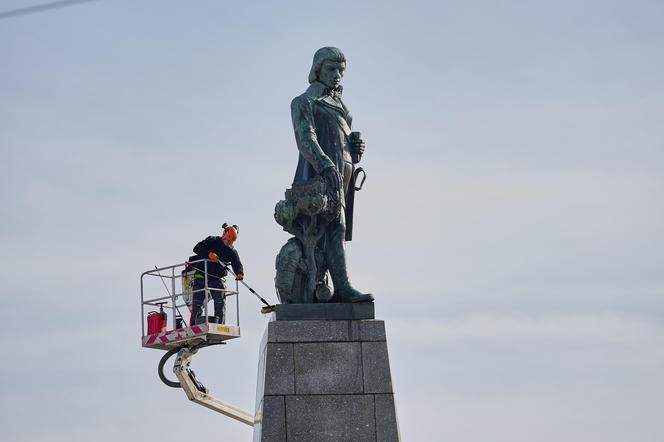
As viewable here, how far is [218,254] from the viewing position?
2783 cm

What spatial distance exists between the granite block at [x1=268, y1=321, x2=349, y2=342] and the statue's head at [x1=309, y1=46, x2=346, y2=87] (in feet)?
12.2

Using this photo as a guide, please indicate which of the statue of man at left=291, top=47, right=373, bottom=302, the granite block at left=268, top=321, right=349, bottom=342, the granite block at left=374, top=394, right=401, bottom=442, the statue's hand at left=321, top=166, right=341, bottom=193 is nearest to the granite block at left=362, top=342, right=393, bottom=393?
the granite block at left=374, top=394, right=401, bottom=442

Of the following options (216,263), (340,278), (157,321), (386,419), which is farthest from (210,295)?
(386,419)

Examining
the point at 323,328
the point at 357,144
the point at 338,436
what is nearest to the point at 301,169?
the point at 357,144

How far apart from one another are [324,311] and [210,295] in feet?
11.6

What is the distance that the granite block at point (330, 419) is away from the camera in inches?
953

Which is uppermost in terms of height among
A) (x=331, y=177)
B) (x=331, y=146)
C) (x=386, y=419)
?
(x=331, y=146)

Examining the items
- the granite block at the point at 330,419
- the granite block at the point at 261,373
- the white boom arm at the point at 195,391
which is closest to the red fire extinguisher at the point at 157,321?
the white boom arm at the point at 195,391

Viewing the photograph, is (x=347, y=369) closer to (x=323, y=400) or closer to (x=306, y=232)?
(x=323, y=400)

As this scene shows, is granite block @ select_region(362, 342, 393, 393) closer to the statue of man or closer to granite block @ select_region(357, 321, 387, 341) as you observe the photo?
granite block @ select_region(357, 321, 387, 341)

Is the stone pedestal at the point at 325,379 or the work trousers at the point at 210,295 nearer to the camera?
the stone pedestal at the point at 325,379

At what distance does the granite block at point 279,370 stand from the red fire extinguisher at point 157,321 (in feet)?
16.4

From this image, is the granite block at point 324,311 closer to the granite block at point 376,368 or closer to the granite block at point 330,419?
the granite block at point 376,368

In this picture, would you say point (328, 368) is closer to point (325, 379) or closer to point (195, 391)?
point (325, 379)
